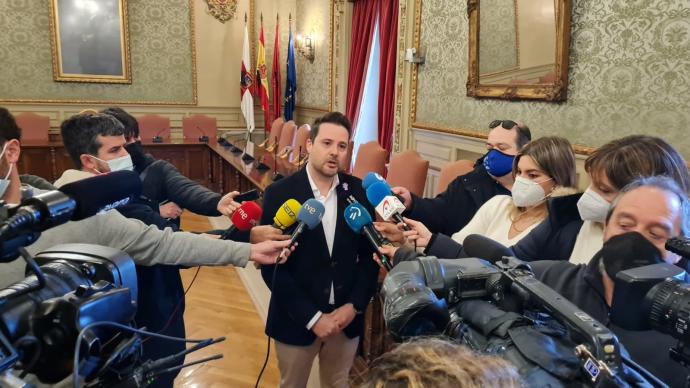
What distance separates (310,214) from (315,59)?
621 centimetres

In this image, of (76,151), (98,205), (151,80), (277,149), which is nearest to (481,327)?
(98,205)

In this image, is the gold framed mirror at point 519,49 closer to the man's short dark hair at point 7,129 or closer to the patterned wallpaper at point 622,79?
the patterned wallpaper at point 622,79

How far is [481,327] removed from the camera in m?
0.61

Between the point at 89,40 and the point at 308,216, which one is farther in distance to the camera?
the point at 89,40

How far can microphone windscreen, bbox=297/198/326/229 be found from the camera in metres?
1.38

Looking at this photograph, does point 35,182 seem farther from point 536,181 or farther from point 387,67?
point 387,67

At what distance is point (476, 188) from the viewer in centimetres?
210

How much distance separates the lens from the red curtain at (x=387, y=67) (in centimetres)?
489

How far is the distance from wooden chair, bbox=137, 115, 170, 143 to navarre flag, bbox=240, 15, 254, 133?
127cm

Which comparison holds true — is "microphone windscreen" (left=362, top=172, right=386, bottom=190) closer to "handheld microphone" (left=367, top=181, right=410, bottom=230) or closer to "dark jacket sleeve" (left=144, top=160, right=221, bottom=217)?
"handheld microphone" (left=367, top=181, right=410, bottom=230)

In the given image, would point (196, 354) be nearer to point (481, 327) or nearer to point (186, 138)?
point (481, 327)

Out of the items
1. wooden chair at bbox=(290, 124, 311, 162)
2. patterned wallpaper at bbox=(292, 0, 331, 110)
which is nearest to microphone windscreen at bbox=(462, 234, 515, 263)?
wooden chair at bbox=(290, 124, 311, 162)

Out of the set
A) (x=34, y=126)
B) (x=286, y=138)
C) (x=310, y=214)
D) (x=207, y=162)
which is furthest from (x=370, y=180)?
(x=34, y=126)

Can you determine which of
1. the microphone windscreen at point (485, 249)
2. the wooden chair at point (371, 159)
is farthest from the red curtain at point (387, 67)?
the microphone windscreen at point (485, 249)
